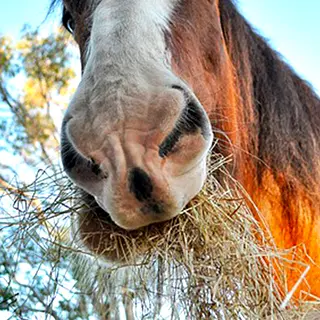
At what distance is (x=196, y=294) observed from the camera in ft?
6.43

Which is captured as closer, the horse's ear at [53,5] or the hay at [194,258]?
the hay at [194,258]

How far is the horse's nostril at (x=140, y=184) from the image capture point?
1687mm

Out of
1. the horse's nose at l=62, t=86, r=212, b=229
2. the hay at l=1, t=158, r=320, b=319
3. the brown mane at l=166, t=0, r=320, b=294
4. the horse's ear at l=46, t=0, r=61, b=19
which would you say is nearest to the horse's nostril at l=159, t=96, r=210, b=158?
the horse's nose at l=62, t=86, r=212, b=229

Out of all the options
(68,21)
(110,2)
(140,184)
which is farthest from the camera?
(68,21)

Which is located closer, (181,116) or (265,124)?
(181,116)

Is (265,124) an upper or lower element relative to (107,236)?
upper

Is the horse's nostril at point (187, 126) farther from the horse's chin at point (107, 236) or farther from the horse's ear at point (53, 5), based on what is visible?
the horse's ear at point (53, 5)

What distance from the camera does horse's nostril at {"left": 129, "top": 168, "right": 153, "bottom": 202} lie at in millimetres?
1687

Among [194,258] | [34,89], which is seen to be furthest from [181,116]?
[34,89]

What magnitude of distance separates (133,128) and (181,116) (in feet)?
0.60

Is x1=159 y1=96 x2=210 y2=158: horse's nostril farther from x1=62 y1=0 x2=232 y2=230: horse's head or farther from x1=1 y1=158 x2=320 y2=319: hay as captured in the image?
x1=1 y1=158 x2=320 y2=319: hay

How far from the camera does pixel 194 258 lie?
79.4 inches

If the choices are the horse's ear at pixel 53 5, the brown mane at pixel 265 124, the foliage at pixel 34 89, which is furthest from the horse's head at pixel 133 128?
the foliage at pixel 34 89

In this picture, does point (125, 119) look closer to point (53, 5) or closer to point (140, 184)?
point (140, 184)
